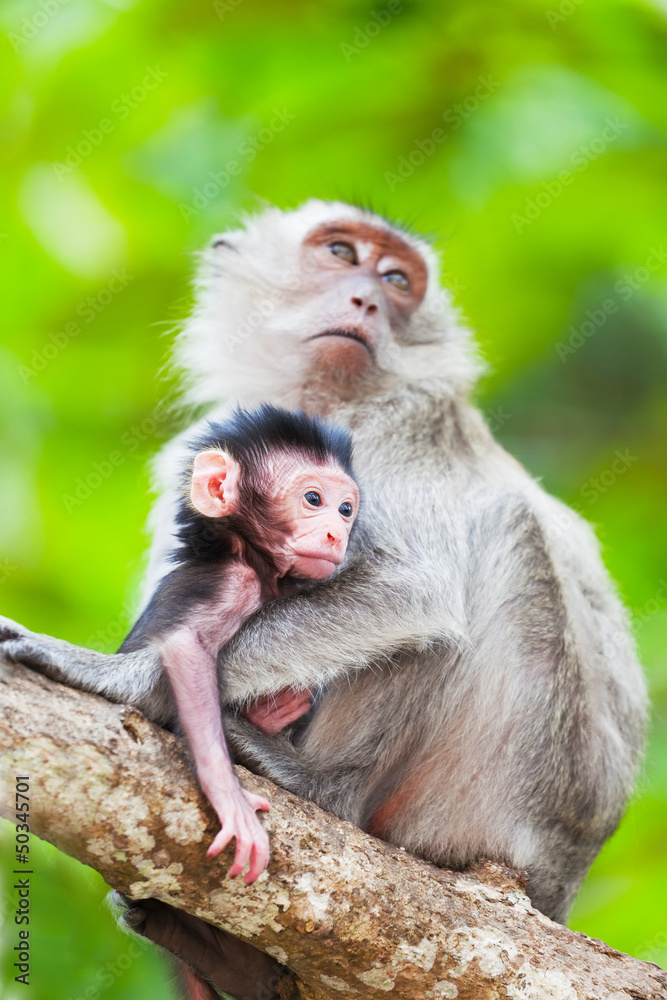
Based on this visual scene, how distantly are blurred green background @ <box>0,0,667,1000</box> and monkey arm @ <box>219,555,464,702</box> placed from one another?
7.47 feet

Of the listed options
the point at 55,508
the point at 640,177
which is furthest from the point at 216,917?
the point at 640,177

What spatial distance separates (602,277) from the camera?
738cm

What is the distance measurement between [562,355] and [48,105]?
395cm

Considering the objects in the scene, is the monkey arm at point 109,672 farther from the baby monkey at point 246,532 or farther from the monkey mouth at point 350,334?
the monkey mouth at point 350,334

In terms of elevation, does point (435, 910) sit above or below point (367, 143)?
below

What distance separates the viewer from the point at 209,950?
4012mm

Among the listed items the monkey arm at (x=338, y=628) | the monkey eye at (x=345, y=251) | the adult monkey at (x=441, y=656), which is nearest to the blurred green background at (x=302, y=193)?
the monkey eye at (x=345, y=251)

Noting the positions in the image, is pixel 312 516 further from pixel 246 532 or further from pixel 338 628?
pixel 338 628

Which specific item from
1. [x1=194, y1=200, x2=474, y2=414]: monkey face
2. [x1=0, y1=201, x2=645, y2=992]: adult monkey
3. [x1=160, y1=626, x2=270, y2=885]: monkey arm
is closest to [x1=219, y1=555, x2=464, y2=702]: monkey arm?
[x1=0, y1=201, x2=645, y2=992]: adult monkey

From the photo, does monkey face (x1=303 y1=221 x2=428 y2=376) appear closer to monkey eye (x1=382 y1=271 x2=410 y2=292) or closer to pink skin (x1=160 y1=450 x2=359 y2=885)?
monkey eye (x1=382 y1=271 x2=410 y2=292)

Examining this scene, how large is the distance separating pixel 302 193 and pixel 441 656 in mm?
3866

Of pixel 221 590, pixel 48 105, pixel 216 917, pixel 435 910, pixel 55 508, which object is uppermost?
pixel 48 105

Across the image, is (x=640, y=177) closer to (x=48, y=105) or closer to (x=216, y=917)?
(x=48, y=105)

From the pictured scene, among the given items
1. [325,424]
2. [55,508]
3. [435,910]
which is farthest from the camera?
[55,508]
